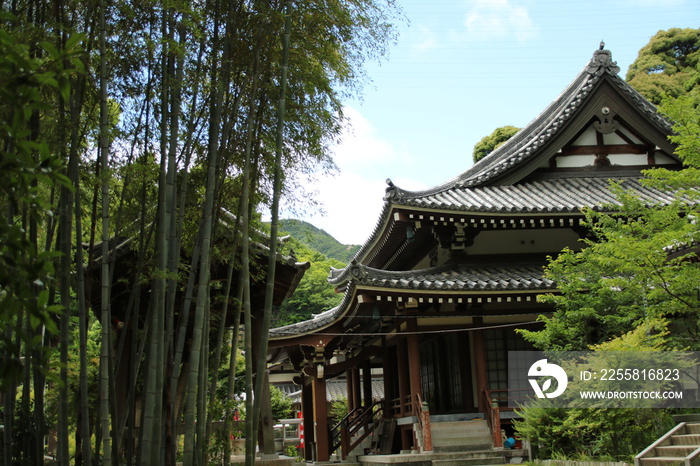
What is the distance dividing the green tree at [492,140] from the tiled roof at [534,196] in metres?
14.8

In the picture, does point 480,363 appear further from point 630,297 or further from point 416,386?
point 630,297

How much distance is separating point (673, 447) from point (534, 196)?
5.52 metres

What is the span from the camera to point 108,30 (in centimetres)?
508

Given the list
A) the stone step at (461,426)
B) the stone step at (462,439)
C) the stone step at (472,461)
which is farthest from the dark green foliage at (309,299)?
the stone step at (472,461)

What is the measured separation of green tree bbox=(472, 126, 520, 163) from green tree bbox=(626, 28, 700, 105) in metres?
5.41

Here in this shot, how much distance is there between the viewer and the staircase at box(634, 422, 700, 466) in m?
5.93

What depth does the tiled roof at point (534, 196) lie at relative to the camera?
10148 millimetres

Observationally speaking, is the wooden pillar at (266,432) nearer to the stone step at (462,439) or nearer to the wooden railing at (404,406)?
the stone step at (462,439)

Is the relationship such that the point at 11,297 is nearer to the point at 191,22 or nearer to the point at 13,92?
the point at 13,92

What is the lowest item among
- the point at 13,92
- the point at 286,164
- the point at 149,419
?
the point at 149,419

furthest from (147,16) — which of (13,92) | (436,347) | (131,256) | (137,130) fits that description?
(436,347)

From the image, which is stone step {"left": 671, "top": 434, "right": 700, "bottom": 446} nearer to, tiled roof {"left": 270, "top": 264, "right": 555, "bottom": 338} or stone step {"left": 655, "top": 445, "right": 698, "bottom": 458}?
stone step {"left": 655, "top": 445, "right": 698, "bottom": 458}

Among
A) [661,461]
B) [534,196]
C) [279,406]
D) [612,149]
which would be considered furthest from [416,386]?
[279,406]

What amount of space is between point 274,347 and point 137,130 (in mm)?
7098
